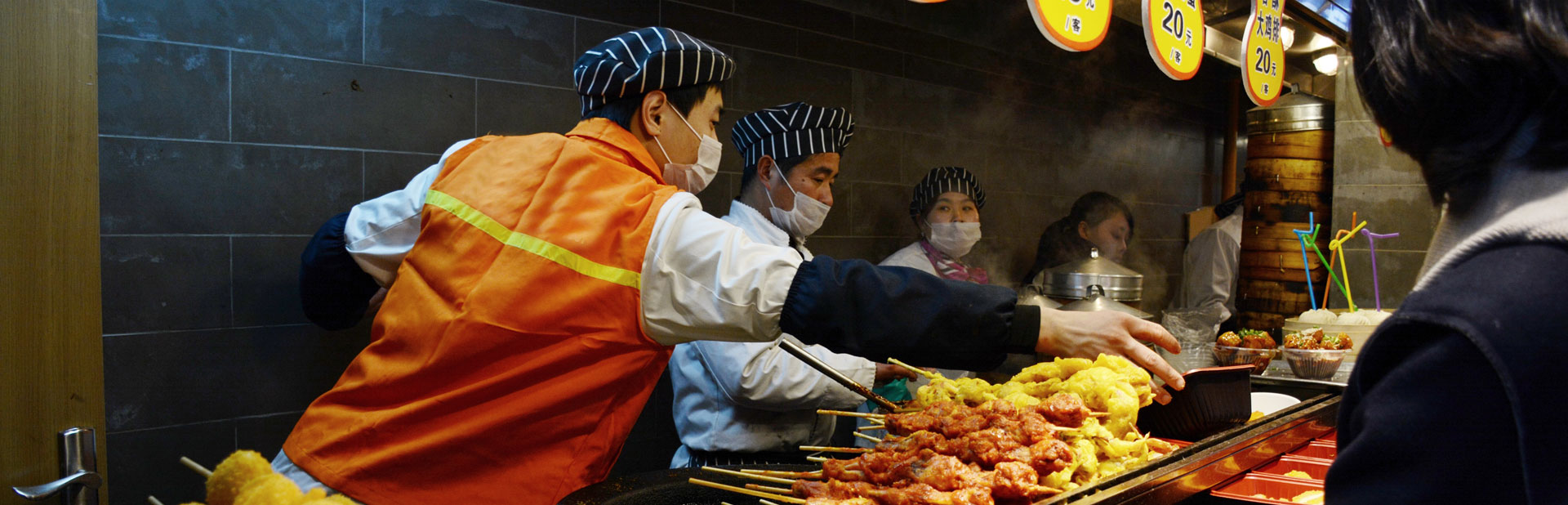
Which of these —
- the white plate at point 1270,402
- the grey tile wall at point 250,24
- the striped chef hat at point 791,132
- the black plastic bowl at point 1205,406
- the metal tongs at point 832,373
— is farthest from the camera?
the striped chef hat at point 791,132

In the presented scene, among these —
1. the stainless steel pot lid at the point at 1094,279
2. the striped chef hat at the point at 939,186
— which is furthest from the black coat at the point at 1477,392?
the striped chef hat at the point at 939,186

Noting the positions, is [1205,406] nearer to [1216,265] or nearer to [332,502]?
[332,502]

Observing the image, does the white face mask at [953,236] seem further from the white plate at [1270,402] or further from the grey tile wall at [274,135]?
the white plate at [1270,402]

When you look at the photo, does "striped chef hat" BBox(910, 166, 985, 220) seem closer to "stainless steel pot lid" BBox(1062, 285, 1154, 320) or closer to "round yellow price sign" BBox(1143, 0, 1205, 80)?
"stainless steel pot lid" BBox(1062, 285, 1154, 320)

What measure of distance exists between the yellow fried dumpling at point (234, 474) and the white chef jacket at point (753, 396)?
1797 millimetres

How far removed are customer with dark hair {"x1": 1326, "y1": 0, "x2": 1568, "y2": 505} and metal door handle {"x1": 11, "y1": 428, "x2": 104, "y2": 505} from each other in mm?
2040

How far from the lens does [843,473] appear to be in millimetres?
1967

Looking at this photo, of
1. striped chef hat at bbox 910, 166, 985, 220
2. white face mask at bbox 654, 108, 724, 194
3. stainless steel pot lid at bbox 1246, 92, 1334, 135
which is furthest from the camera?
stainless steel pot lid at bbox 1246, 92, 1334, 135

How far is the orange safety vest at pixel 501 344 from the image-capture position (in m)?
1.80

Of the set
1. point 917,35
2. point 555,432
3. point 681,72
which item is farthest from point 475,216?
point 917,35

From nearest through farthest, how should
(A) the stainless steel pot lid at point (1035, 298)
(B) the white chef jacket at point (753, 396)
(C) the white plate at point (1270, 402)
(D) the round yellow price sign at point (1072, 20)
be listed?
(C) the white plate at point (1270, 402), (B) the white chef jacket at point (753, 396), (D) the round yellow price sign at point (1072, 20), (A) the stainless steel pot lid at point (1035, 298)

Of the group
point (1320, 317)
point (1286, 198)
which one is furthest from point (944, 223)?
point (1286, 198)

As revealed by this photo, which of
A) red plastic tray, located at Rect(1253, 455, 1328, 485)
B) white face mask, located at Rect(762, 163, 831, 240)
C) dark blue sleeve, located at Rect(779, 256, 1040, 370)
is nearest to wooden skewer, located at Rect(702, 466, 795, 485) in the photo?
dark blue sleeve, located at Rect(779, 256, 1040, 370)

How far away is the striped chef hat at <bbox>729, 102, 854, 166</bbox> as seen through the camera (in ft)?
13.4
